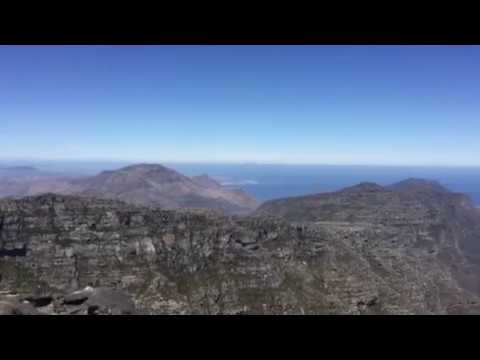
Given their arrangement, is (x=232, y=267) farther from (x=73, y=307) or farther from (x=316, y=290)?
(x=73, y=307)

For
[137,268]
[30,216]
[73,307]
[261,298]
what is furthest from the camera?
[30,216]

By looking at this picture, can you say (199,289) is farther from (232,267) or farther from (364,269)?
(364,269)

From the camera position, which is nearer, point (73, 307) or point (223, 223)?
point (73, 307)
